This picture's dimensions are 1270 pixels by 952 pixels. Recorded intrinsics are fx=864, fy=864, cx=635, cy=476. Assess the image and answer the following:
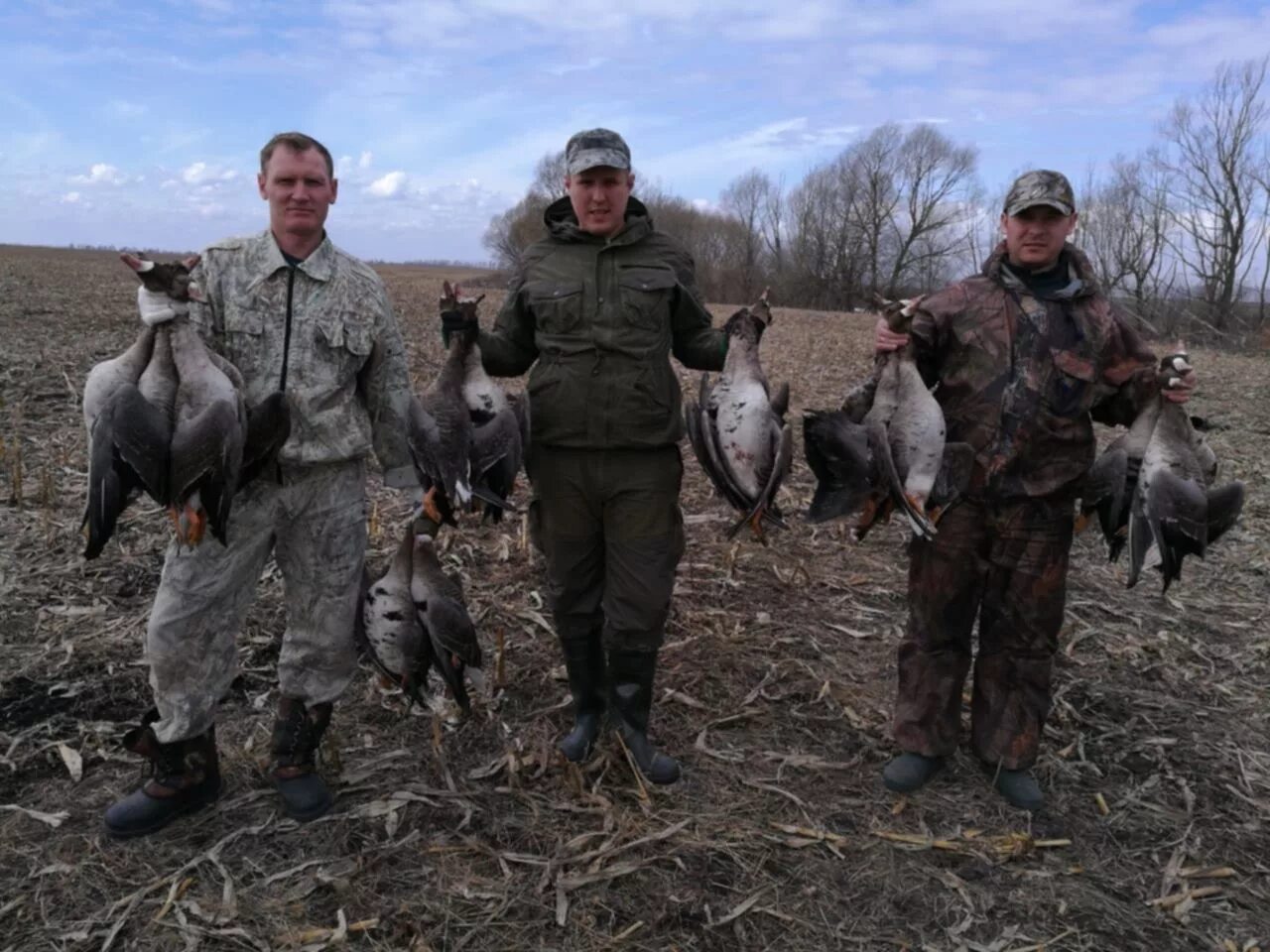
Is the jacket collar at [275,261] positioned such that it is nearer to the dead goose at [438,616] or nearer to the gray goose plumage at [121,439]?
the gray goose plumage at [121,439]

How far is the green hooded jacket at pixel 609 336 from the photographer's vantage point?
13.4 feet

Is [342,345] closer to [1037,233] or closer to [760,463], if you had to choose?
[760,463]

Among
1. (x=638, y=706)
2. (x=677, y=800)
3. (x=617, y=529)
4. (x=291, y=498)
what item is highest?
(x=291, y=498)

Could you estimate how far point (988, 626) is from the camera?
169 inches

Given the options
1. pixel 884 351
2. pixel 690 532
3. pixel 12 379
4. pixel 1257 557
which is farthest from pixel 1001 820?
pixel 12 379

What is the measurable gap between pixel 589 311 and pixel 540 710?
90.6 inches

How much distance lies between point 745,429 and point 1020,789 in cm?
226

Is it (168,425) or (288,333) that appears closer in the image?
(168,425)

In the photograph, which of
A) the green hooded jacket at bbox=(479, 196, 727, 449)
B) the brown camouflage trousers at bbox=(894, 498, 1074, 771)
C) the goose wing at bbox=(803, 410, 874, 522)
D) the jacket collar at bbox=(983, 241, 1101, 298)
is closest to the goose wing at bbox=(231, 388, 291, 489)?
the green hooded jacket at bbox=(479, 196, 727, 449)

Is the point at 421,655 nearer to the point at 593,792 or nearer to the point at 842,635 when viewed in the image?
the point at 593,792

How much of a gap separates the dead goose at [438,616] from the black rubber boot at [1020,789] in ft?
8.73

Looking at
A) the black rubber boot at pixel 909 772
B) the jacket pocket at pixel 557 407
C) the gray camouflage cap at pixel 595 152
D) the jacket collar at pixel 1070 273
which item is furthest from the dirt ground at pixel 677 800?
the gray camouflage cap at pixel 595 152

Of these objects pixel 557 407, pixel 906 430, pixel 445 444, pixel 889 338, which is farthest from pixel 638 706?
pixel 889 338

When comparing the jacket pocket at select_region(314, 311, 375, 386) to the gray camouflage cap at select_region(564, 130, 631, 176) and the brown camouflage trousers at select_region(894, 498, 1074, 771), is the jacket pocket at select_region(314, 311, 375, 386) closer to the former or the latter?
the gray camouflage cap at select_region(564, 130, 631, 176)
